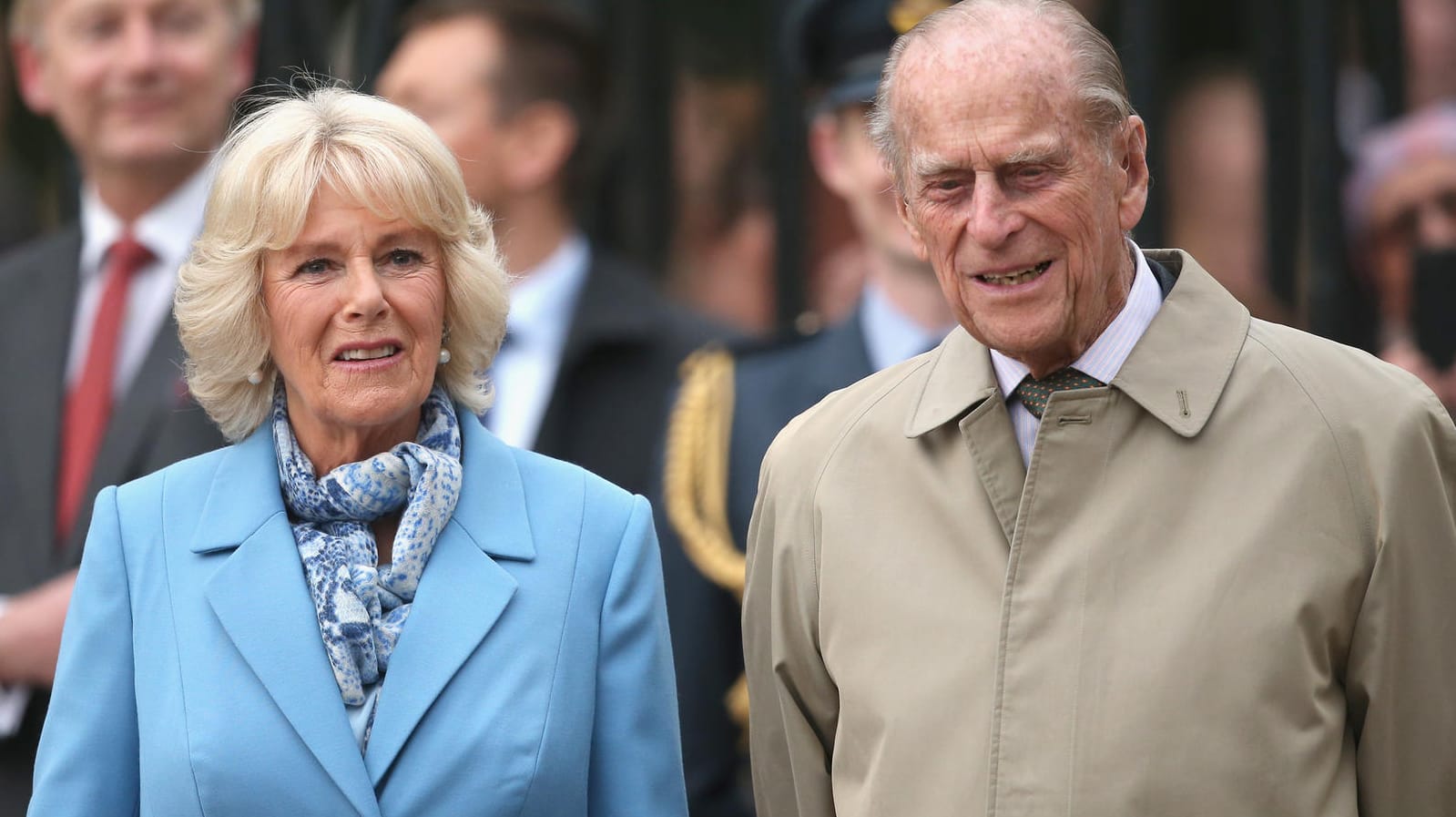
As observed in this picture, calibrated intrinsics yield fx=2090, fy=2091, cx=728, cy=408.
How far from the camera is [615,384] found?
4148 mm

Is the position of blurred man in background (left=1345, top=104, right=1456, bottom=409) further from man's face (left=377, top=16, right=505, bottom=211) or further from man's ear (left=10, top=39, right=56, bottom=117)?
man's ear (left=10, top=39, right=56, bottom=117)

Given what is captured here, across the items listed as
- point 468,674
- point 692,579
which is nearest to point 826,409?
point 468,674

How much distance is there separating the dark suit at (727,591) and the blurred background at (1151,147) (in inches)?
25.8

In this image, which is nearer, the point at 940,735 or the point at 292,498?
the point at 940,735

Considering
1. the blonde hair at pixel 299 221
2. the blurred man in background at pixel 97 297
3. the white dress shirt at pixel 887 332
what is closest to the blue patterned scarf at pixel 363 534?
the blonde hair at pixel 299 221

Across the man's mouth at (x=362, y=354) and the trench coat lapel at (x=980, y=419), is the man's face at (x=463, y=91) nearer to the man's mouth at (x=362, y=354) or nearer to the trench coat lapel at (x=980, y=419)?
the man's mouth at (x=362, y=354)

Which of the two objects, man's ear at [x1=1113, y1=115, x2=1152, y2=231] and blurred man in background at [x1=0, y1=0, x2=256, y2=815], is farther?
blurred man in background at [x1=0, y1=0, x2=256, y2=815]

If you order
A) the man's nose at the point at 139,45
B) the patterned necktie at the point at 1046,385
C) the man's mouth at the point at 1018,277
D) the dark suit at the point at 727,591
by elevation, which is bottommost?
the dark suit at the point at 727,591

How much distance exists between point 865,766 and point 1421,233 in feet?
7.97

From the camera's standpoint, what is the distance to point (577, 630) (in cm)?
250

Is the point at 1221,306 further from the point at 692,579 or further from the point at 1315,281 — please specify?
the point at 1315,281

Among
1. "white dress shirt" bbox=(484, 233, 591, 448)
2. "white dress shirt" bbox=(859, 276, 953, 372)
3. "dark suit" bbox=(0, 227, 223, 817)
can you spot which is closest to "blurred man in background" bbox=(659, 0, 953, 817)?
"white dress shirt" bbox=(859, 276, 953, 372)

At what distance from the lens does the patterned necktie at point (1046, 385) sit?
7.96 feet

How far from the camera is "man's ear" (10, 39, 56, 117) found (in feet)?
14.3
